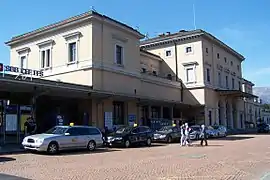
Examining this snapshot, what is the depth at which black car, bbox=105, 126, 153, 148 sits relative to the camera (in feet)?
81.6

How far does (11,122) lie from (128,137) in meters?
8.22

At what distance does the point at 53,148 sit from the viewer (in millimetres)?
18984

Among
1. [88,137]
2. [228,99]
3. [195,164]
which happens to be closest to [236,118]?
[228,99]

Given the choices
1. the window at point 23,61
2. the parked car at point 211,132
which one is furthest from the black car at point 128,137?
the window at point 23,61

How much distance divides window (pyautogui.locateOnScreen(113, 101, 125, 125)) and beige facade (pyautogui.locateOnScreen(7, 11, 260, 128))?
11 centimetres

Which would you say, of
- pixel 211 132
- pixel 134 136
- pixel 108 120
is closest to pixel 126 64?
pixel 108 120

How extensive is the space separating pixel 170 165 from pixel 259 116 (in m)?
84.9

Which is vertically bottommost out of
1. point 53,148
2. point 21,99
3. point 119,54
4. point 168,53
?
point 53,148

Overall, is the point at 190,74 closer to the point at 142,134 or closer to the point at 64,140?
the point at 142,134

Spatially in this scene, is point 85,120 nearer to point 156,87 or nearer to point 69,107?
point 69,107

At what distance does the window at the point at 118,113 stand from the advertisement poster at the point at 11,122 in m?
13.1

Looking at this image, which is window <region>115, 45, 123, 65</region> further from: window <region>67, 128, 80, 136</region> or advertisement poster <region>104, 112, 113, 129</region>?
window <region>67, 128, 80, 136</region>

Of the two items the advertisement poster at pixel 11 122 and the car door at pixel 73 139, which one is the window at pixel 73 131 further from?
the advertisement poster at pixel 11 122

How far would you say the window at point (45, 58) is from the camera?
125ft
